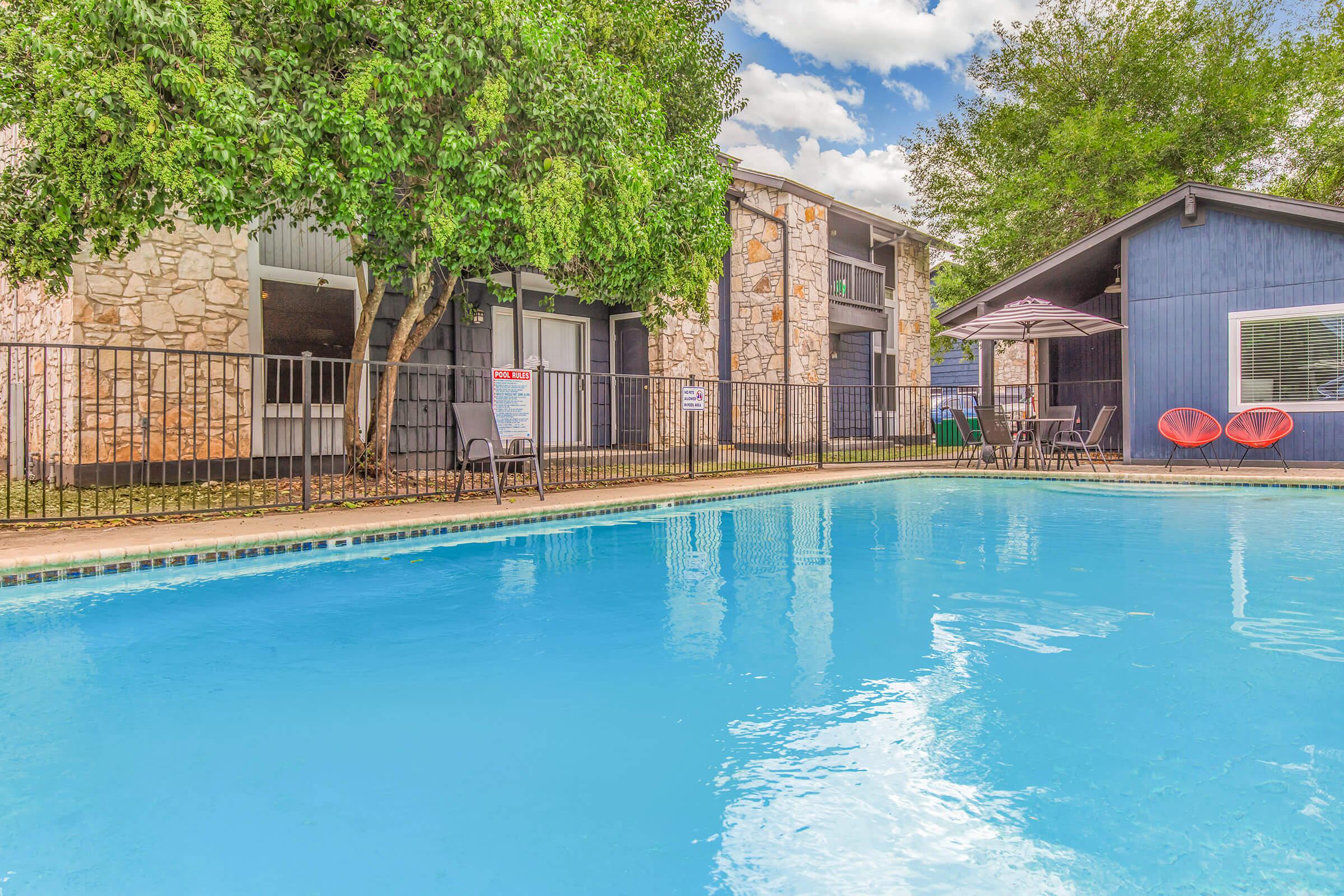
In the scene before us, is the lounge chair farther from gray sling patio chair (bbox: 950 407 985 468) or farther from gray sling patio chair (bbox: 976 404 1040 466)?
gray sling patio chair (bbox: 950 407 985 468)

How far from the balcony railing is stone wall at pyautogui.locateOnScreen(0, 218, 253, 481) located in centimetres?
1103

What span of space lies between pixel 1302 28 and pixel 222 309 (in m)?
21.2

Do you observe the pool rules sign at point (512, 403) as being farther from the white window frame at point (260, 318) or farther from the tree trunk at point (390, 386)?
the white window frame at point (260, 318)

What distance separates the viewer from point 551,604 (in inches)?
161

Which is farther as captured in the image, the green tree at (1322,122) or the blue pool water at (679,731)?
the green tree at (1322,122)

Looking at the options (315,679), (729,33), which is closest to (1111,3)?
(729,33)

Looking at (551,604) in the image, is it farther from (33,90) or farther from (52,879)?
(33,90)

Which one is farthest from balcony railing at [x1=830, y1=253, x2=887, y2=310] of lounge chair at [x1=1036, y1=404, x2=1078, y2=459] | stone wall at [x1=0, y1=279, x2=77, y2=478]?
stone wall at [x1=0, y1=279, x2=77, y2=478]

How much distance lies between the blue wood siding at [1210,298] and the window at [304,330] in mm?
11210

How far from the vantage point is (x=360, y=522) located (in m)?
6.01

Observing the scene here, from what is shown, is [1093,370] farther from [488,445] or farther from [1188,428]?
[488,445]

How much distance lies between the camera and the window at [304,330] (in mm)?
9008

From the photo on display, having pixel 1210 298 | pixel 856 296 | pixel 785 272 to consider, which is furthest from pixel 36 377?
pixel 1210 298

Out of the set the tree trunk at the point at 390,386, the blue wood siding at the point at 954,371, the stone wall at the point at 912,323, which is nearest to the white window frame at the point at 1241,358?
the stone wall at the point at 912,323
